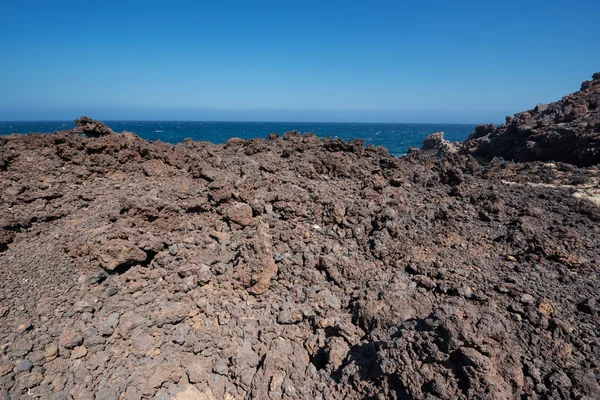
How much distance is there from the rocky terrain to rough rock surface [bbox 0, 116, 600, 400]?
2 centimetres

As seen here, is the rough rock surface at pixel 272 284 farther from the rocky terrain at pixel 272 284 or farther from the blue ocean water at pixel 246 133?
the blue ocean water at pixel 246 133

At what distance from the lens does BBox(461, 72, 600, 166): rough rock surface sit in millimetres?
11555

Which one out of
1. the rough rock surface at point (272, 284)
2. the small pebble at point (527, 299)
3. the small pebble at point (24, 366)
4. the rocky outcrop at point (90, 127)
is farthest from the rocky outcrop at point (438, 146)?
the small pebble at point (24, 366)

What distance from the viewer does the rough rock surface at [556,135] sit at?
11.6 m

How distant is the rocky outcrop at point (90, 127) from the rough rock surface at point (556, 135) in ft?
50.7

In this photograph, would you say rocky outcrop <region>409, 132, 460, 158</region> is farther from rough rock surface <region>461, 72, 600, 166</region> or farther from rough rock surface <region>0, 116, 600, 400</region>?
rough rock surface <region>0, 116, 600, 400</region>

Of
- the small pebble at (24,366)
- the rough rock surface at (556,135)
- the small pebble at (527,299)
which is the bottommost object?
the small pebble at (24,366)

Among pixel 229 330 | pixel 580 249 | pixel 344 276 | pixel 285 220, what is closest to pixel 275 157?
pixel 285 220

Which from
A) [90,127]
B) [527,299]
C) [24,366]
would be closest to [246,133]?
[90,127]

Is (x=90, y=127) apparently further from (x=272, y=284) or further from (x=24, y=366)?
(x=272, y=284)

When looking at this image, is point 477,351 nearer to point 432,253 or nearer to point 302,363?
point 302,363

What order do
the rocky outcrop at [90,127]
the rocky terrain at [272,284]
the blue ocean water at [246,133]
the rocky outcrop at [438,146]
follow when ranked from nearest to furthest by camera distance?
the rocky terrain at [272,284], the rocky outcrop at [90,127], the rocky outcrop at [438,146], the blue ocean water at [246,133]

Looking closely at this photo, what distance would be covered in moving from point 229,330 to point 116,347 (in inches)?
42.3

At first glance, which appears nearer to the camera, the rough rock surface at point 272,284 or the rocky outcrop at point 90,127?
the rough rock surface at point 272,284
